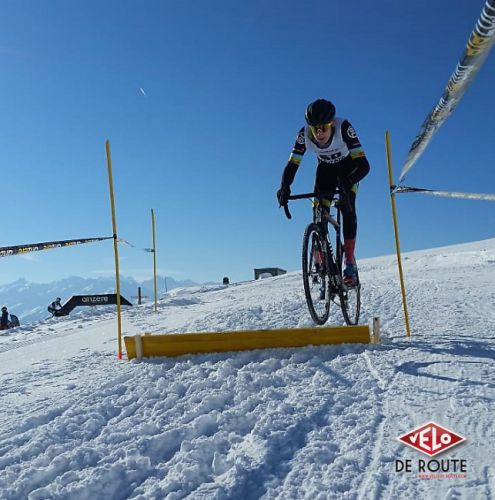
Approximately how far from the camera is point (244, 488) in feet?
7.29

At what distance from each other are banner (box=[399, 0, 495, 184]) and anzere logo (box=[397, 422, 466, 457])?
195 centimetres

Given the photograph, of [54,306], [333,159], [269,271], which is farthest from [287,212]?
[269,271]

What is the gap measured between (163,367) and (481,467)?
2622 mm

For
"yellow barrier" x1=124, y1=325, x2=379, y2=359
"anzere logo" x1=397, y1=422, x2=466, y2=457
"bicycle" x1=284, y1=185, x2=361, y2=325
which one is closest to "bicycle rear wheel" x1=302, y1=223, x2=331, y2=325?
"bicycle" x1=284, y1=185, x2=361, y2=325

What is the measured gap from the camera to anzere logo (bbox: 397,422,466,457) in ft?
7.95

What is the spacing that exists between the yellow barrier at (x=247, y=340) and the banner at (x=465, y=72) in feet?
6.06

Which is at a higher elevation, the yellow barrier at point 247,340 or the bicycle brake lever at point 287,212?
the bicycle brake lever at point 287,212

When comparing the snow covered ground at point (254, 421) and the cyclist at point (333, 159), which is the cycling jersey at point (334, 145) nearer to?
the cyclist at point (333, 159)

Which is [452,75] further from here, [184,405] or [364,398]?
[184,405]

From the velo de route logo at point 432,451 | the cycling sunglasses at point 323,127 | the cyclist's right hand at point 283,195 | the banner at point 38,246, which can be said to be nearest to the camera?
the velo de route logo at point 432,451

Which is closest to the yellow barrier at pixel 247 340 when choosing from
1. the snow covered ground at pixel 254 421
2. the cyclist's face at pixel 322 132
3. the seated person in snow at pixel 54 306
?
the snow covered ground at pixel 254 421

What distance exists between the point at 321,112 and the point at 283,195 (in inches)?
38.4

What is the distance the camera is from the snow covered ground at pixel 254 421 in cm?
224

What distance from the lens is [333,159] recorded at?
5.23 meters
